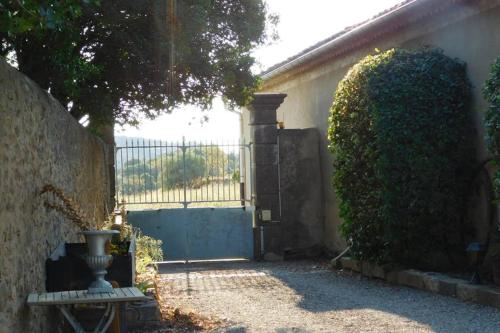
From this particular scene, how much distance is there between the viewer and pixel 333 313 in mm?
7094

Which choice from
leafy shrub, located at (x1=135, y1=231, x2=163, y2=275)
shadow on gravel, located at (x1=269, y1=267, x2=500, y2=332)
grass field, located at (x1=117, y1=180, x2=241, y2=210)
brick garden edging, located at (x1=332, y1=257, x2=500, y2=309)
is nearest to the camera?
shadow on gravel, located at (x1=269, y1=267, x2=500, y2=332)

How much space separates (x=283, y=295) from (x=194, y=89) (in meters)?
3.37

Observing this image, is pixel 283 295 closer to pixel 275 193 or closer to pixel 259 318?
pixel 259 318

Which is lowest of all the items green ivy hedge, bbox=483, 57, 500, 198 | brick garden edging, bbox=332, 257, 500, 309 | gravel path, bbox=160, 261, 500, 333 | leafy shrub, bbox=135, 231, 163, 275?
gravel path, bbox=160, 261, 500, 333

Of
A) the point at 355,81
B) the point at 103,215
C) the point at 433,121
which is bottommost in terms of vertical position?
the point at 103,215

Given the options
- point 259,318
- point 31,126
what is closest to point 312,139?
point 259,318

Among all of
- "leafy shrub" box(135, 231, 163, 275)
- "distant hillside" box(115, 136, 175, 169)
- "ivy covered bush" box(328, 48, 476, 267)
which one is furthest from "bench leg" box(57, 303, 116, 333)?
"distant hillside" box(115, 136, 175, 169)

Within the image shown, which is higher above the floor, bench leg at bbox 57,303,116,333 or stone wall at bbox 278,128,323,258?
stone wall at bbox 278,128,323,258

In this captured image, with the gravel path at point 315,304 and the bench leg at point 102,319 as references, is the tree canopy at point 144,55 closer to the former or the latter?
the gravel path at point 315,304

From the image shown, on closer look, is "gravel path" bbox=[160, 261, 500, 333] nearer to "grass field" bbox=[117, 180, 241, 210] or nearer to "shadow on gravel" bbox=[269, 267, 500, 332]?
"shadow on gravel" bbox=[269, 267, 500, 332]

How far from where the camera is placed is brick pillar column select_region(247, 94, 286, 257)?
12414 millimetres

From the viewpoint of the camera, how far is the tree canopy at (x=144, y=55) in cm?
770

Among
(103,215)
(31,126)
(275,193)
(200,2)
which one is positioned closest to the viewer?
(31,126)

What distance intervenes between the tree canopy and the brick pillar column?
1.67 metres
